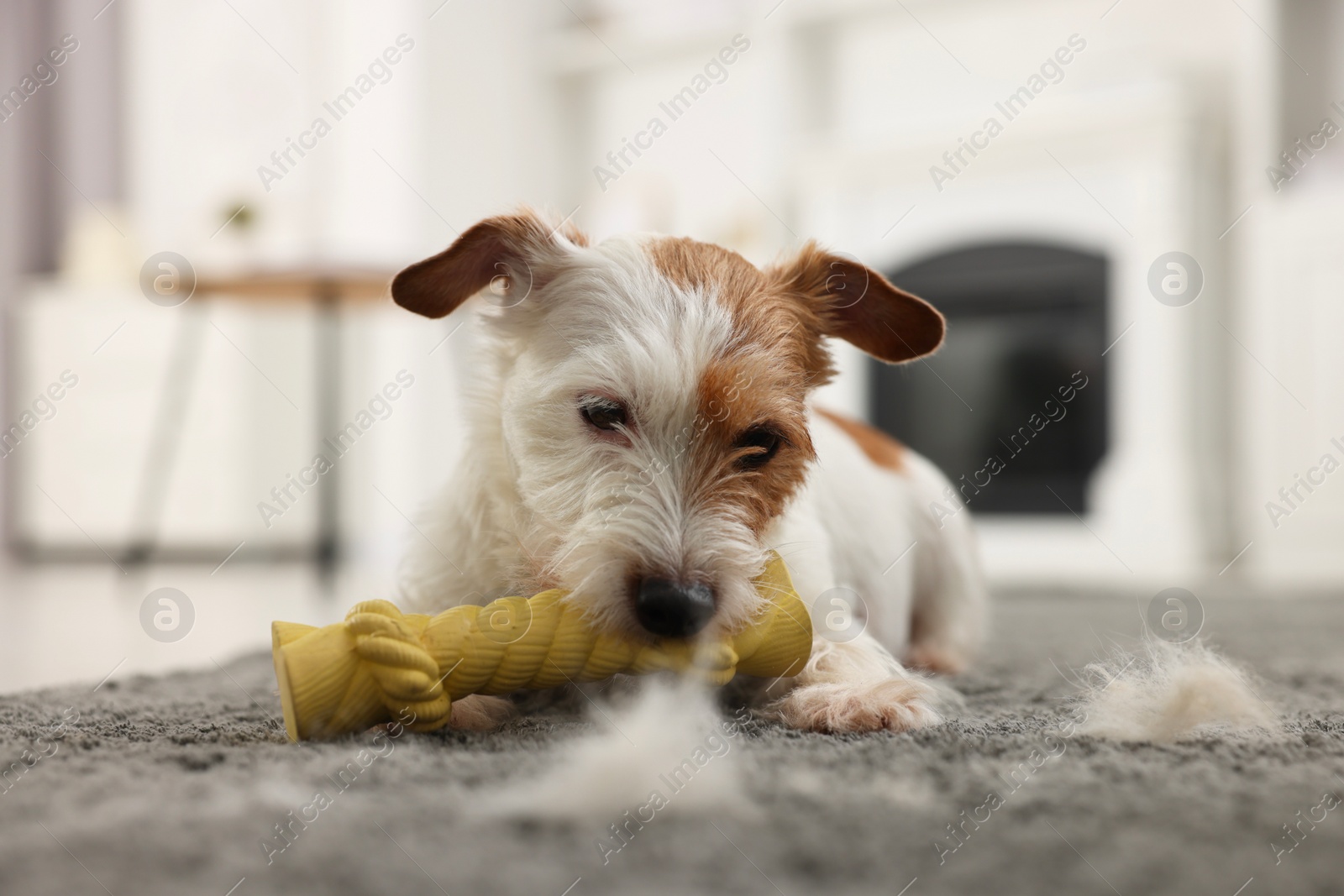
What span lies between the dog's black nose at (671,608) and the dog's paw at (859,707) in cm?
21

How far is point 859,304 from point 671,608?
0.71 metres

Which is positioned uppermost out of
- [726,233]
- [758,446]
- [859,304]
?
[726,233]

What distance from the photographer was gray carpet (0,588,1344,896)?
79 cm

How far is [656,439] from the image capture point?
1.46 m

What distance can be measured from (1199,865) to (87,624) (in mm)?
2969

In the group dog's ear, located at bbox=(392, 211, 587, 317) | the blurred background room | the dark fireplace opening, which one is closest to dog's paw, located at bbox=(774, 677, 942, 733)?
dog's ear, located at bbox=(392, 211, 587, 317)

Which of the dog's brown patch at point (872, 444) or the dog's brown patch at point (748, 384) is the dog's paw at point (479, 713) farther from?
the dog's brown patch at point (872, 444)

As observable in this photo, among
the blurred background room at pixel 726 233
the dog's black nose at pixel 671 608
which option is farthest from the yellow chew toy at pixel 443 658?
the blurred background room at pixel 726 233

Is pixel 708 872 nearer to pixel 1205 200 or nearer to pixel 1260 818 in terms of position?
pixel 1260 818

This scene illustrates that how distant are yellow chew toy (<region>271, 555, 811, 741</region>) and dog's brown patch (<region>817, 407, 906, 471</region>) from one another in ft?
2.97

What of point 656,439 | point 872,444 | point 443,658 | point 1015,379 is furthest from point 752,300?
point 1015,379

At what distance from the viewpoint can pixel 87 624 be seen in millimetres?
2963

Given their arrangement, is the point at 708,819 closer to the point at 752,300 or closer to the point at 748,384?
the point at 748,384

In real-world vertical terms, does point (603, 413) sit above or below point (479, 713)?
above
